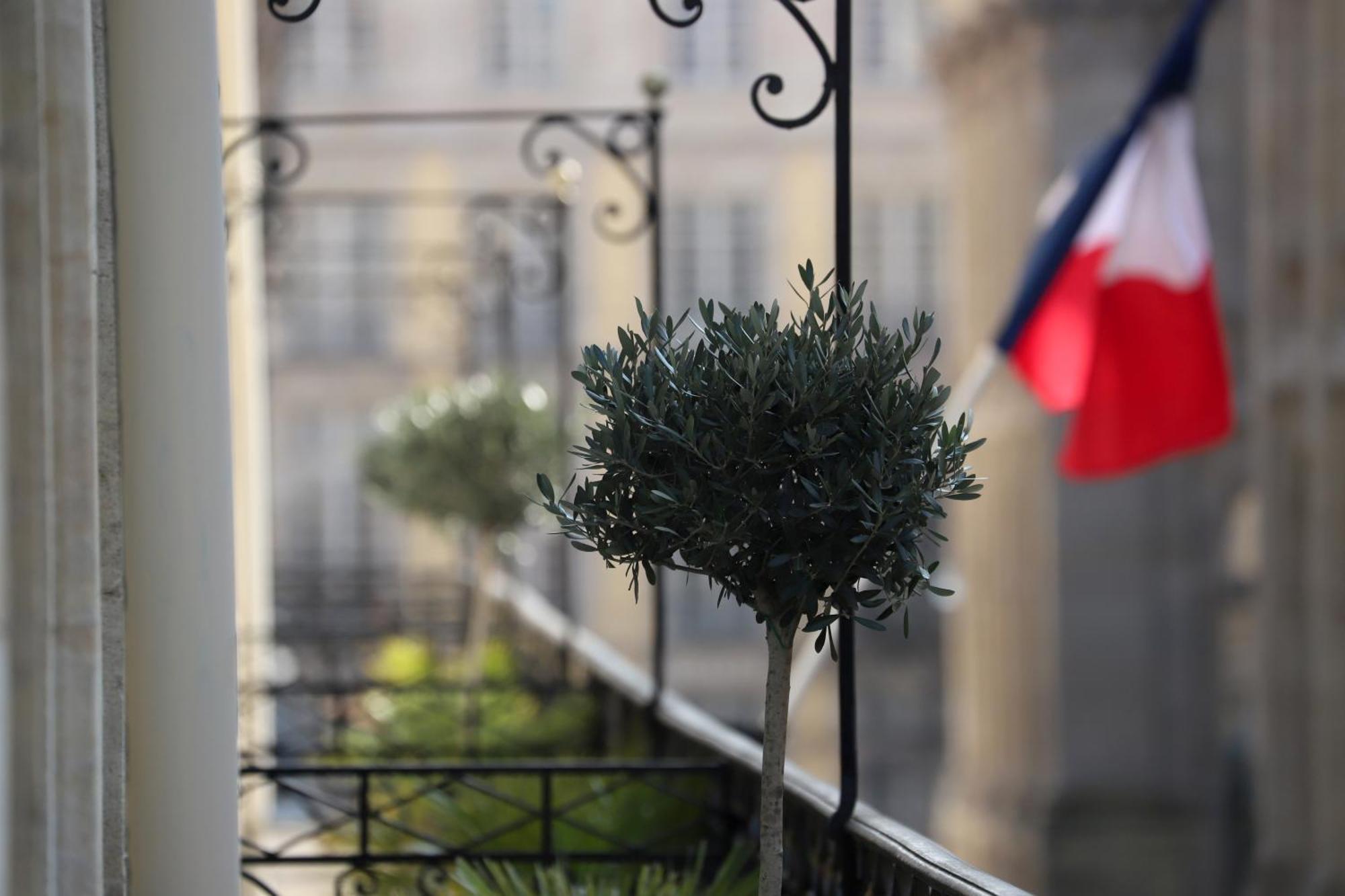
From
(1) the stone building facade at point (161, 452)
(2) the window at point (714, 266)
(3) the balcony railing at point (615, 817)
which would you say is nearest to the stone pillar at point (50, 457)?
(1) the stone building facade at point (161, 452)

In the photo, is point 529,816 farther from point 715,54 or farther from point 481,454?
point 715,54

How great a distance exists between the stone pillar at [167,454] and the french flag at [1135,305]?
5.12 meters

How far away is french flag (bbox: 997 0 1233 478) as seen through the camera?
27.3 ft

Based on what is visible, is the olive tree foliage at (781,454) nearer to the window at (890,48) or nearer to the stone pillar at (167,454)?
the stone pillar at (167,454)

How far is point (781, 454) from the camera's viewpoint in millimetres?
3799

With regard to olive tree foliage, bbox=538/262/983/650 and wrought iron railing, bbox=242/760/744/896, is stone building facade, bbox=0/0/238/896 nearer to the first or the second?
olive tree foliage, bbox=538/262/983/650

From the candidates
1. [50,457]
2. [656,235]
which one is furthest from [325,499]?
[50,457]

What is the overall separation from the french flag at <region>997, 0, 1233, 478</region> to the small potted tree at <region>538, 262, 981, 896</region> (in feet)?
15.6

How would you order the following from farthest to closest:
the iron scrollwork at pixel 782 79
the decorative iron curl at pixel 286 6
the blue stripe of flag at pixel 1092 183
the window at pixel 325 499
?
1. the window at pixel 325 499
2. the blue stripe of flag at pixel 1092 183
3. the iron scrollwork at pixel 782 79
4. the decorative iron curl at pixel 286 6

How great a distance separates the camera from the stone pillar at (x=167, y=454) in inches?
162

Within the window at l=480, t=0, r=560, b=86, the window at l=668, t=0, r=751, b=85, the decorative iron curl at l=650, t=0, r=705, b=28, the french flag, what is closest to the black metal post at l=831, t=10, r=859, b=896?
the decorative iron curl at l=650, t=0, r=705, b=28

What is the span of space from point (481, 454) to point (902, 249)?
23.5 meters

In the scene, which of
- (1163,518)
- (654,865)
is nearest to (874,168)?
(1163,518)

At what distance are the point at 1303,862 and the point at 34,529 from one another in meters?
10.6
